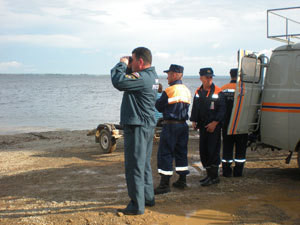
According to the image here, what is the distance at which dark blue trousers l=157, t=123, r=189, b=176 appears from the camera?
6.09 m

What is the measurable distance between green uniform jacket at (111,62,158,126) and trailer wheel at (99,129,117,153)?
4998 millimetres

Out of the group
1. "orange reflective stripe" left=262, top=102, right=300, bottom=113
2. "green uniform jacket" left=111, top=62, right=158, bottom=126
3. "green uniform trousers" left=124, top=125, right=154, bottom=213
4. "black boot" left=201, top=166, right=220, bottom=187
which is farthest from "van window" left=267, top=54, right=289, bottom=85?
"green uniform trousers" left=124, top=125, right=154, bottom=213

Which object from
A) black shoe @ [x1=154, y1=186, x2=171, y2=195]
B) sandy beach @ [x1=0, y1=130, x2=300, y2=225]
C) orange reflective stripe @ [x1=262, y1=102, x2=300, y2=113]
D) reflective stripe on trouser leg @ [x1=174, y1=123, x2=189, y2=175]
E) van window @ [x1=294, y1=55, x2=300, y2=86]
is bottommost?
sandy beach @ [x1=0, y1=130, x2=300, y2=225]

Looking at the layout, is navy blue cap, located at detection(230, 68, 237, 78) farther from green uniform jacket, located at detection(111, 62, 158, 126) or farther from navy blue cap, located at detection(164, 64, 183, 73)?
green uniform jacket, located at detection(111, 62, 158, 126)

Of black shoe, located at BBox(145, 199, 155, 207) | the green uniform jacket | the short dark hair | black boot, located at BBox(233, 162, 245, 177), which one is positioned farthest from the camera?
black boot, located at BBox(233, 162, 245, 177)

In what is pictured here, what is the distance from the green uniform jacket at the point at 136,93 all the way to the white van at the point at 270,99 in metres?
2.35

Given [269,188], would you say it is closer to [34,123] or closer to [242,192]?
[242,192]

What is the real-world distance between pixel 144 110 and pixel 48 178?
3399mm

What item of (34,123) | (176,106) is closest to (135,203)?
(176,106)

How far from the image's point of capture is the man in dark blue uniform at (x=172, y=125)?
608cm

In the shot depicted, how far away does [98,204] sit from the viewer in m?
5.46

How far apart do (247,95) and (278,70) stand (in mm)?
740

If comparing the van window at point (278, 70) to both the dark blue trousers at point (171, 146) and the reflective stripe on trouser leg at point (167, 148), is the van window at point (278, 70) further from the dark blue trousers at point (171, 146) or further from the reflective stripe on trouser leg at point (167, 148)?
the reflective stripe on trouser leg at point (167, 148)

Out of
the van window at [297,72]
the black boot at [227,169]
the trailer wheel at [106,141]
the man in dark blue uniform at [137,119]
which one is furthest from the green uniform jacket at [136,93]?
the trailer wheel at [106,141]
